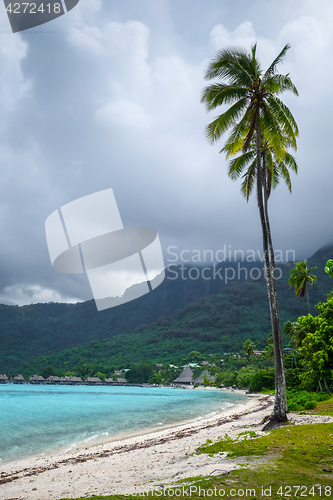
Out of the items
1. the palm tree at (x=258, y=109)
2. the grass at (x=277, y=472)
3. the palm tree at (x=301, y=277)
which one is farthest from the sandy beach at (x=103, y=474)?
the palm tree at (x=301, y=277)

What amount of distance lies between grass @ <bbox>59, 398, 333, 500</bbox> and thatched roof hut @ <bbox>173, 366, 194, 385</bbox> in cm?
10216

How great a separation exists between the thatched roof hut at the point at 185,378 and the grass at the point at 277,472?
102159 mm

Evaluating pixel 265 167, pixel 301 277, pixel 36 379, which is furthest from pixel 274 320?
Result: pixel 36 379

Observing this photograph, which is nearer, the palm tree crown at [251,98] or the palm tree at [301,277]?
the palm tree crown at [251,98]

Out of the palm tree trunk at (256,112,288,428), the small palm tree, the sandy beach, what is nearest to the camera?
the sandy beach

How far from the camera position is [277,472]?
5.24 metres

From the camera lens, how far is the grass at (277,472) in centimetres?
432

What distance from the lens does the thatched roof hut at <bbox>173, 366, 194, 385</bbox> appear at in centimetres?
10394

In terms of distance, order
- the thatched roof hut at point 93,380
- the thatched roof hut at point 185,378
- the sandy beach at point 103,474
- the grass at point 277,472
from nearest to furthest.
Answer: the grass at point 277,472 < the sandy beach at point 103,474 < the thatched roof hut at point 185,378 < the thatched roof hut at point 93,380

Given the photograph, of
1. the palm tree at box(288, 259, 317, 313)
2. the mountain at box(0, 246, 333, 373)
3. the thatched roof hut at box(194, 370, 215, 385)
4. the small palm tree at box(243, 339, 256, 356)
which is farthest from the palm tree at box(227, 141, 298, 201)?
the mountain at box(0, 246, 333, 373)

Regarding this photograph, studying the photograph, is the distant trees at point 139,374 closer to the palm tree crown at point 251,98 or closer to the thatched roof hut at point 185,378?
the thatched roof hut at point 185,378

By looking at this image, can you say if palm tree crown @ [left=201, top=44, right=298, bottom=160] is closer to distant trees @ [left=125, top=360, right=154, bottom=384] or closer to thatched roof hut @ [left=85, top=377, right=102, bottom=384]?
distant trees @ [left=125, top=360, right=154, bottom=384]

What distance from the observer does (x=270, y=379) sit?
44.4m

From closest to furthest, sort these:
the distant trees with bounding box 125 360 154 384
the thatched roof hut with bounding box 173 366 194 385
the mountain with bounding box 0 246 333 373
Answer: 1. the thatched roof hut with bounding box 173 366 194 385
2. the distant trees with bounding box 125 360 154 384
3. the mountain with bounding box 0 246 333 373
